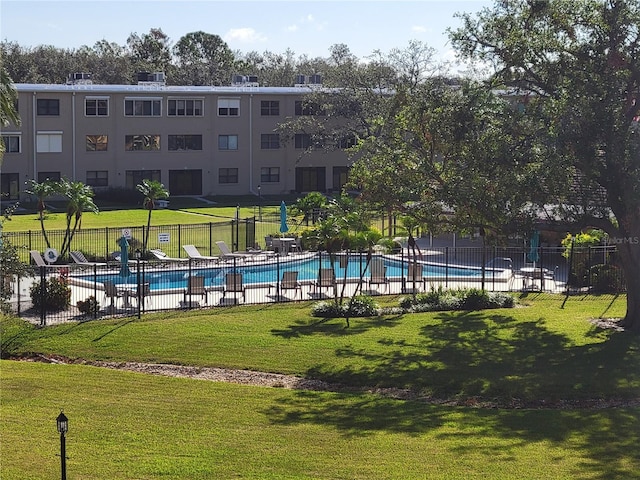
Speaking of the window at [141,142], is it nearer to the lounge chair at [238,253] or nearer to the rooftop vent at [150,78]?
the rooftop vent at [150,78]

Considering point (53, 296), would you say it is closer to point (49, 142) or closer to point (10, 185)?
point (10, 185)

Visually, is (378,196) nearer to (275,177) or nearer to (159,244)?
(159,244)

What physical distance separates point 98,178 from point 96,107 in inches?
187

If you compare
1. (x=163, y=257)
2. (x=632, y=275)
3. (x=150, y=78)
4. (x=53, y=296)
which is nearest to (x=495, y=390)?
(x=632, y=275)

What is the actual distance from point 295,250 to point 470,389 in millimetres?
20800

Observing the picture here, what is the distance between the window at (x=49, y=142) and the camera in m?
62.4

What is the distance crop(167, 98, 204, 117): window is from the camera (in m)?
67.1

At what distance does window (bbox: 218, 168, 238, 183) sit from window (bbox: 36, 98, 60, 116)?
12.4m

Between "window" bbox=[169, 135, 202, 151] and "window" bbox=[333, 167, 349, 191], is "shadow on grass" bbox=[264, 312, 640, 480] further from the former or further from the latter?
"window" bbox=[333, 167, 349, 191]

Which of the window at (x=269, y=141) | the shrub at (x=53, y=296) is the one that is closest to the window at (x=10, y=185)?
the window at (x=269, y=141)

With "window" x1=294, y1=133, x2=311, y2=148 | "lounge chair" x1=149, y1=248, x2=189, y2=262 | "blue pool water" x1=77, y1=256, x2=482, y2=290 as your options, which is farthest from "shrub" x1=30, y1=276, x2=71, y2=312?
"window" x1=294, y1=133, x2=311, y2=148

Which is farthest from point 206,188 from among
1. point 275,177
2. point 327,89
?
point 327,89

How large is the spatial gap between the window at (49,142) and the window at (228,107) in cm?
1169

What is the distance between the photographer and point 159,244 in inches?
1641
